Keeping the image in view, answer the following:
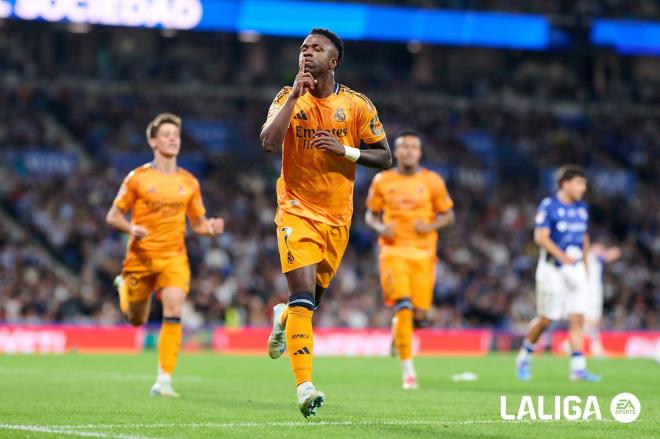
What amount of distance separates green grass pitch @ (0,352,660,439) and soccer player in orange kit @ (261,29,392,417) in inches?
33.4

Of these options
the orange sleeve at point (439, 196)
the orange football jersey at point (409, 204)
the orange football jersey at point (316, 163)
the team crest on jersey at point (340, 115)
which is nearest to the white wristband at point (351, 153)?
the orange football jersey at point (316, 163)

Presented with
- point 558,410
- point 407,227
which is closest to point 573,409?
point 558,410

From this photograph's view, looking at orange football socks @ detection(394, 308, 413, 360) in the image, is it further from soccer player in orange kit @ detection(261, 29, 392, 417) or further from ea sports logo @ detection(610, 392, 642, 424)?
soccer player in orange kit @ detection(261, 29, 392, 417)

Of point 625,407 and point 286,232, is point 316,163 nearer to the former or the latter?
point 286,232

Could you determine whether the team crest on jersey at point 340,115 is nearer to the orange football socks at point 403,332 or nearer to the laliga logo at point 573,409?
the laliga logo at point 573,409

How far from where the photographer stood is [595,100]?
42594mm

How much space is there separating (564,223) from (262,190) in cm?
1895

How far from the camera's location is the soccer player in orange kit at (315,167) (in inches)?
358

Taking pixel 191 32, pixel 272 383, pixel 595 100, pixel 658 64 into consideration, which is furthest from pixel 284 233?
pixel 658 64

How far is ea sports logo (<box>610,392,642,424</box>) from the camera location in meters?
9.66

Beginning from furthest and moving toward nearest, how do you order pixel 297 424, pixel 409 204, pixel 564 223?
pixel 564 223, pixel 409 204, pixel 297 424

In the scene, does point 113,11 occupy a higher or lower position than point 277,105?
A: higher

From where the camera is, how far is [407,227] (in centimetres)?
1498

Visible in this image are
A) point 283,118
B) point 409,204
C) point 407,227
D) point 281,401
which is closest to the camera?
point 283,118
